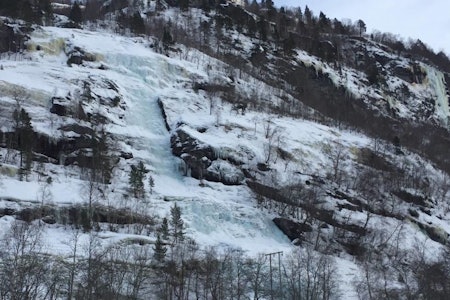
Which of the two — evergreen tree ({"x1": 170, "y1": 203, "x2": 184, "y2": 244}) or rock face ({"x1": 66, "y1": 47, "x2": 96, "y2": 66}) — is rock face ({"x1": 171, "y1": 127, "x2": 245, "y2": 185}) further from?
rock face ({"x1": 66, "y1": 47, "x2": 96, "y2": 66})

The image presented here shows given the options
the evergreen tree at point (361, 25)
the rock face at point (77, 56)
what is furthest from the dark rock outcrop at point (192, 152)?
the evergreen tree at point (361, 25)

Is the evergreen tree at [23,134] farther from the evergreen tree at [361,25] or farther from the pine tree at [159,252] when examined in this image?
the evergreen tree at [361,25]

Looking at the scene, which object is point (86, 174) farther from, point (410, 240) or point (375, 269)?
point (410, 240)

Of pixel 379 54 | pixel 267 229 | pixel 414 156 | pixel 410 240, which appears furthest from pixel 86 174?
pixel 379 54

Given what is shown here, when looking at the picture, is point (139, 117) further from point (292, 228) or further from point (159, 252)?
point (159, 252)

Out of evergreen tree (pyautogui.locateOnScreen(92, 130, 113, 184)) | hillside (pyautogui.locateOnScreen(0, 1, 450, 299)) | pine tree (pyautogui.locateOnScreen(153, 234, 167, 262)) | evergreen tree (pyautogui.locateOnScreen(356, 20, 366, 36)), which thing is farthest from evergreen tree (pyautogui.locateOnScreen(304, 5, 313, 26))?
pine tree (pyautogui.locateOnScreen(153, 234, 167, 262))

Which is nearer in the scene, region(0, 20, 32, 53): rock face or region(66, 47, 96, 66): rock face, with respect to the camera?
region(0, 20, 32, 53): rock face
